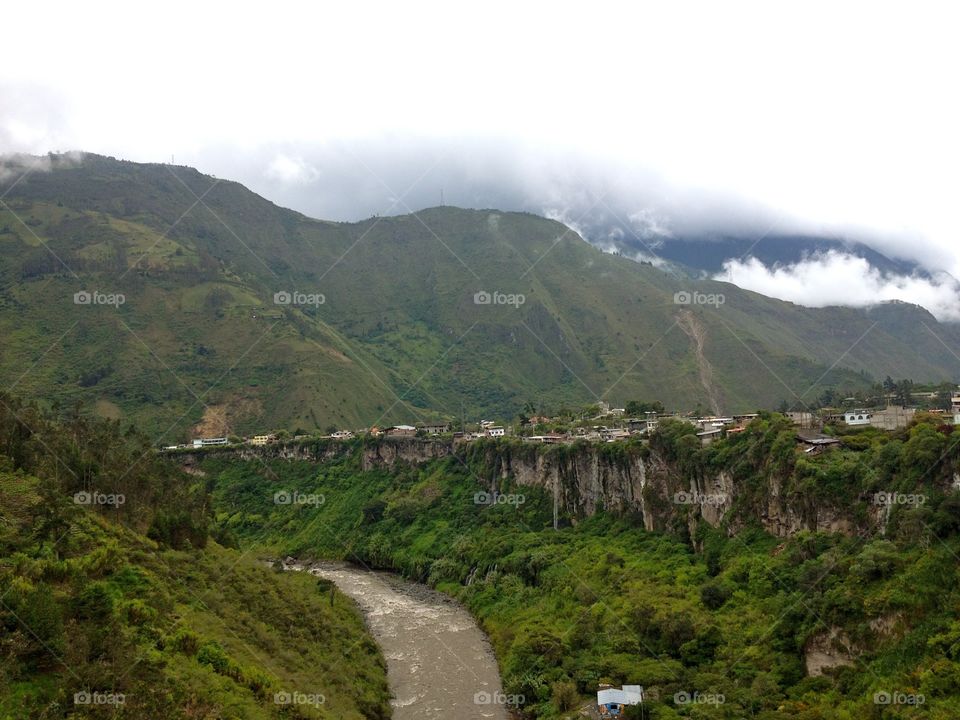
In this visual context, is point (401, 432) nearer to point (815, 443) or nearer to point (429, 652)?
point (429, 652)

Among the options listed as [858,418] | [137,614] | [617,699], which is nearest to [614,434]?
[858,418]

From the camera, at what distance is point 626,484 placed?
71812mm

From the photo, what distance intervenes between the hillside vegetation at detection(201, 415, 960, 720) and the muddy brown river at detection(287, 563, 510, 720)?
179 cm

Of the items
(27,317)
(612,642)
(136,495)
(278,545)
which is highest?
(27,317)

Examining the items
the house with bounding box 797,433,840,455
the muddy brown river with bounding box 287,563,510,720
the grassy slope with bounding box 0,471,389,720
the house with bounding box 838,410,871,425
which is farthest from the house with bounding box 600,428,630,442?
the grassy slope with bounding box 0,471,389,720

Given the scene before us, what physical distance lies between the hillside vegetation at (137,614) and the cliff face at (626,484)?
92.6 feet

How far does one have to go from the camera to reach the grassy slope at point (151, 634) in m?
23.9

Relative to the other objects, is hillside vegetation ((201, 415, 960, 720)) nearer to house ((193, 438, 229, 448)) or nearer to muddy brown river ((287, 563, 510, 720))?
muddy brown river ((287, 563, 510, 720))

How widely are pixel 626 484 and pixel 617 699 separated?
35.0 meters

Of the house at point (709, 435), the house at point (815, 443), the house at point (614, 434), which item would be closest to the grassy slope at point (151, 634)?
the house at point (815, 443)

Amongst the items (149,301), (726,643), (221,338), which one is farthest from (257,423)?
(726,643)

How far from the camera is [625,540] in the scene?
64.9 m

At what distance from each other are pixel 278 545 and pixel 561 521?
41.3m

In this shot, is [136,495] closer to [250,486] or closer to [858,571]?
[858,571]
